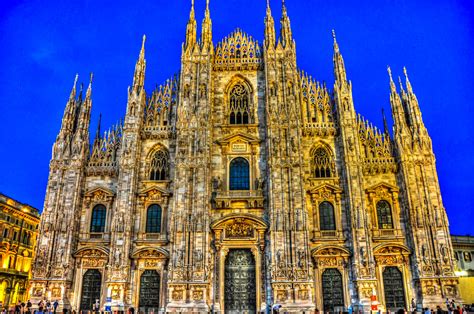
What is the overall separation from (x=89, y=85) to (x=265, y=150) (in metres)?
14.8

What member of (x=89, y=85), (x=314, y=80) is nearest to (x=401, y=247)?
(x=314, y=80)

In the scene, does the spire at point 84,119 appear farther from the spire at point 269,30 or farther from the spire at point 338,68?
the spire at point 338,68

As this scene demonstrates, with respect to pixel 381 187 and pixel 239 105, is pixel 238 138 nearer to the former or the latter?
pixel 239 105

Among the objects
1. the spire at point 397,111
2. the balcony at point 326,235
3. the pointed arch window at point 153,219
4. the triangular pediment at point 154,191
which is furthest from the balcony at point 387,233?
the pointed arch window at point 153,219

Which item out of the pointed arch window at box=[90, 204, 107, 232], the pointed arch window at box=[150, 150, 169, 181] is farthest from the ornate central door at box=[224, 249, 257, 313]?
the pointed arch window at box=[90, 204, 107, 232]

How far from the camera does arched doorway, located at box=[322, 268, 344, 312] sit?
26109 millimetres

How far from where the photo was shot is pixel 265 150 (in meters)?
29.4

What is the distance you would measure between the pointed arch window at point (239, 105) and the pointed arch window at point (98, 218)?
11.2 meters

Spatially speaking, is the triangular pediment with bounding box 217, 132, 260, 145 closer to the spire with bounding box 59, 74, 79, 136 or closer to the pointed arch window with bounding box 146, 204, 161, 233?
the pointed arch window with bounding box 146, 204, 161, 233

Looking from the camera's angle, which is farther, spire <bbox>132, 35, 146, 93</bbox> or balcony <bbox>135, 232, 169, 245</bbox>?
spire <bbox>132, 35, 146, 93</bbox>

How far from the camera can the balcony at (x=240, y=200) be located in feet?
91.8

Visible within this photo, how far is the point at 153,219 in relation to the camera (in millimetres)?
28578

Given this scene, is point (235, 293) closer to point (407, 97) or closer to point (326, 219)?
point (326, 219)

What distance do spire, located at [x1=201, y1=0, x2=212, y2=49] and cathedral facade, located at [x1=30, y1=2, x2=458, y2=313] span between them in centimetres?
92
